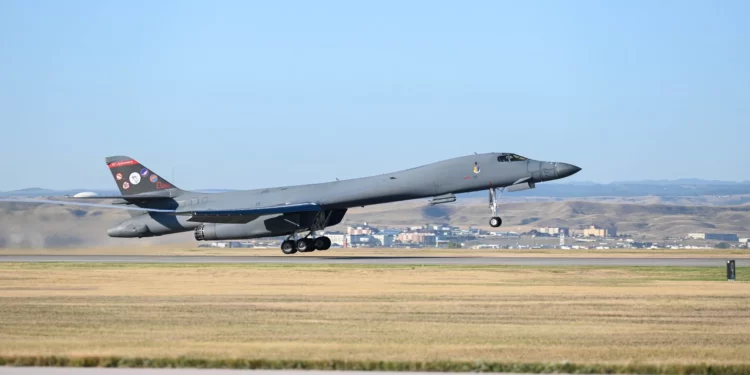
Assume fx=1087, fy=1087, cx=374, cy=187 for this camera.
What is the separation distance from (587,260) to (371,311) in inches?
852

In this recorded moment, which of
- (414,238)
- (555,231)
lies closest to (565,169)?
(414,238)

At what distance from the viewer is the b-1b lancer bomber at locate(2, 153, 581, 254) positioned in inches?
1753

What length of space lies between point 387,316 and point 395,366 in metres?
6.70

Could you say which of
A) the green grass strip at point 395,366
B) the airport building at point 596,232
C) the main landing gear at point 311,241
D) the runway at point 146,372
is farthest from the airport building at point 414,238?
Answer: the runway at point 146,372

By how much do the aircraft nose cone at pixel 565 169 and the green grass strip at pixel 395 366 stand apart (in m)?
30.1

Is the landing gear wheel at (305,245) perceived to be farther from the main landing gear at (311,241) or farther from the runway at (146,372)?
the runway at (146,372)

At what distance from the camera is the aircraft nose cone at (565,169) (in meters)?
44.7

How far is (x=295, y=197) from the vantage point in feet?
156

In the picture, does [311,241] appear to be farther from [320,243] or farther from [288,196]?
[288,196]

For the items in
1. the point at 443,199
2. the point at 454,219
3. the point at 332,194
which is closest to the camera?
the point at 443,199

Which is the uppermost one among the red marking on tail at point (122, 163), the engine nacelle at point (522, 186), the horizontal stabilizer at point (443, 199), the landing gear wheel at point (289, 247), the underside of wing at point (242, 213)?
the red marking on tail at point (122, 163)

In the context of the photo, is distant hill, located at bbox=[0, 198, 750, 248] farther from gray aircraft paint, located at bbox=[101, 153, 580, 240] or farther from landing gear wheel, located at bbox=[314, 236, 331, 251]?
landing gear wheel, located at bbox=[314, 236, 331, 251]

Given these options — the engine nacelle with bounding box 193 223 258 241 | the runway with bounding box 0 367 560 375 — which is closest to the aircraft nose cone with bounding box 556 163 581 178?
the engine nacelle with bounding box 193 223 258 241

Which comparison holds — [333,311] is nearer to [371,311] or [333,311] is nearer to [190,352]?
[371,311]
